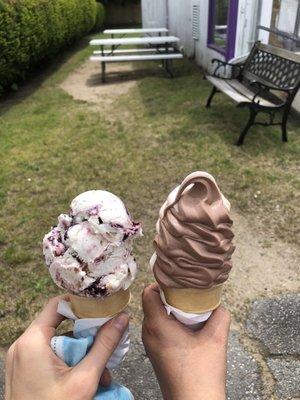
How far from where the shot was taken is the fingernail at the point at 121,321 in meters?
1.51

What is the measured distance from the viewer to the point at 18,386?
1.36 meters

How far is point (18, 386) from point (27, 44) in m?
8.74

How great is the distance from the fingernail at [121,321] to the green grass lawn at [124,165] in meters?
1.79

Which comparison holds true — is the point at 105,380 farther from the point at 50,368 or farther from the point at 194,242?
the point at 194,242

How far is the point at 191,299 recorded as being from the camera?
1482 mm

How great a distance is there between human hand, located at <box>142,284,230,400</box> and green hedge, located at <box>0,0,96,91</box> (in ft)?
25.1

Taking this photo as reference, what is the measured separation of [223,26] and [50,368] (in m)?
8.45

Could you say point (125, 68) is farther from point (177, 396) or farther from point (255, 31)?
point (177, 396)

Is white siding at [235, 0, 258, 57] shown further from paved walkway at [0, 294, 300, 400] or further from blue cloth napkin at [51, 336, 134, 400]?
blue cloth napkin at [51, 336, 134, 400]

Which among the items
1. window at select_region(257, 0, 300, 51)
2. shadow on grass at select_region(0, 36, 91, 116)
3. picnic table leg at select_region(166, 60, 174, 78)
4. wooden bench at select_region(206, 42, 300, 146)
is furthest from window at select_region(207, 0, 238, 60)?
shadow on grass at select_region(0, 36, 91, 116)

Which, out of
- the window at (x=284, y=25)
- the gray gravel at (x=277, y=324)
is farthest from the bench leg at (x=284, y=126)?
the gray gravel at (x=277, y=324)

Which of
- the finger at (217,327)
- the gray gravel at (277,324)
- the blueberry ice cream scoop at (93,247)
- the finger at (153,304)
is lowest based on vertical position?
the gray gravel at (277,324)

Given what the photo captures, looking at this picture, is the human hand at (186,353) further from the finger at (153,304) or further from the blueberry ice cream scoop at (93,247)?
the blueberry ice cream scoop at (93,247)

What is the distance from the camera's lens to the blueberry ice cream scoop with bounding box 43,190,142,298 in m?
1.45
